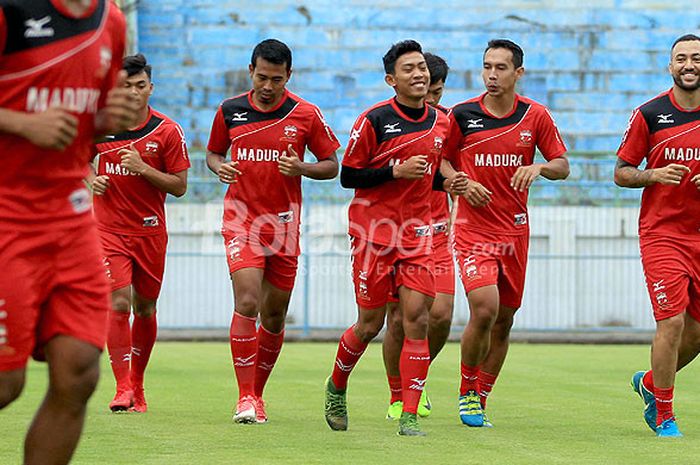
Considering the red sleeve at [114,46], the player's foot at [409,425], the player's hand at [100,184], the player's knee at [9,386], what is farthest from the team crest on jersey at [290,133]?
the player's knee at [9,386]

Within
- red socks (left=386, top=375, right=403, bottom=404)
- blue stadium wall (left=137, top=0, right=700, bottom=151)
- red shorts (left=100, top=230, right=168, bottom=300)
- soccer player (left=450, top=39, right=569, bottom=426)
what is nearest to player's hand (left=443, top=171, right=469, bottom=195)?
soccer player (left=450, top=39, right=569, bottom=426)

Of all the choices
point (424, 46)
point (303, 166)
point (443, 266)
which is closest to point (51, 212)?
point (303, 166)

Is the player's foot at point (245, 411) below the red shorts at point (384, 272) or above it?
below

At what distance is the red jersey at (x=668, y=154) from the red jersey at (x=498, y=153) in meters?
0.87

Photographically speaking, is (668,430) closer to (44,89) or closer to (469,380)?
Answer: (469,380)

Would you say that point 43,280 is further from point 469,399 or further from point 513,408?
point 513,408

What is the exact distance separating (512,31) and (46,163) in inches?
770

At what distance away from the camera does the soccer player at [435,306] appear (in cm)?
1024

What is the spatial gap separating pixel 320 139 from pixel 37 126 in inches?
206

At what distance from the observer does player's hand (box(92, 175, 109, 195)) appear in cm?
1030

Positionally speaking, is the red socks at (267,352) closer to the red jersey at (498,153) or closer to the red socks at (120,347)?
the red socks at (120,347)

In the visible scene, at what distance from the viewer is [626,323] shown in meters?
21.2

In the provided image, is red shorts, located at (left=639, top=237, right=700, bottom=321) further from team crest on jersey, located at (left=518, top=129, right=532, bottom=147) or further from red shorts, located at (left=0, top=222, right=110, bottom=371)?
red shorts, located at (left=0, top=222, right=110, bottom=371)

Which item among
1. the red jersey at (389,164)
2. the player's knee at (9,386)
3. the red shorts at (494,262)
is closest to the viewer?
the player's knee at (9,386)
